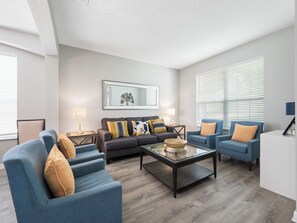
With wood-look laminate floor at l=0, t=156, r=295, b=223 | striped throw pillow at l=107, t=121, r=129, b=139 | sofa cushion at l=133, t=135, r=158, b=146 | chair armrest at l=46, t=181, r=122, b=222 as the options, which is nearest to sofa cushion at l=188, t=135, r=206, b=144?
sofa cushion at l=133, t=135, r=158, b=146

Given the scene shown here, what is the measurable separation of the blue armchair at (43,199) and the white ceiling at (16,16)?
7.14 ft

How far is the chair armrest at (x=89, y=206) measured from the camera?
2.94 ft

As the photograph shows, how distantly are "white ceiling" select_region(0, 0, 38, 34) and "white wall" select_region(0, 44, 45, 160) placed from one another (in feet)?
1.61

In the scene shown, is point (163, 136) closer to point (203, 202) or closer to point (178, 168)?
point (178, 168)

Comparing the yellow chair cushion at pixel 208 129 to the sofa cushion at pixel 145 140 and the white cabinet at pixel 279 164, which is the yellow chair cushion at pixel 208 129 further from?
the white cabinet at pixel 279 164

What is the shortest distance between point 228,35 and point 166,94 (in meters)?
2.49

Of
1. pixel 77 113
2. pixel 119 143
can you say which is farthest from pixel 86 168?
pixel 77 113

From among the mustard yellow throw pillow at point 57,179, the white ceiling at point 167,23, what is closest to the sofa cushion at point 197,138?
the white ceiling at point 167,23

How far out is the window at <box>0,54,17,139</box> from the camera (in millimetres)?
2734

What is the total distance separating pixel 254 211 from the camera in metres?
1.53

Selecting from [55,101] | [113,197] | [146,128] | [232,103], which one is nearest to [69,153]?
[113,197]

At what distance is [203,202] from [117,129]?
2267mm

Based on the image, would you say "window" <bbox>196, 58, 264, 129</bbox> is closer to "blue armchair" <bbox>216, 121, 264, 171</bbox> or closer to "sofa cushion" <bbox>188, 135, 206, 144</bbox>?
"blue armchair" <bbox>216, 121, 264, 171</bbox>

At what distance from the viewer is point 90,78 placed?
11.7ft
